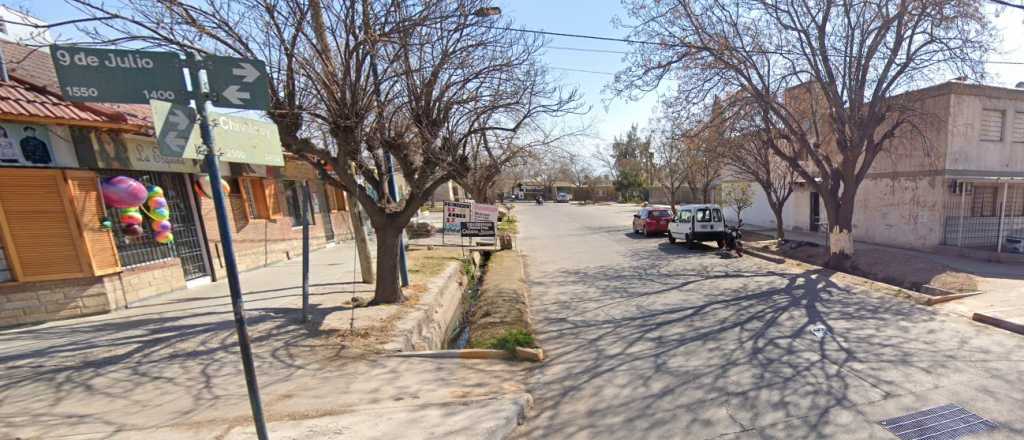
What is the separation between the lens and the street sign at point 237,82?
2416 millimetres

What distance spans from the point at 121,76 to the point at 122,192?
6.24 metres

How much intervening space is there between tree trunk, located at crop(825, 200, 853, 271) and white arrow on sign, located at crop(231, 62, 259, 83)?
41.5 ft

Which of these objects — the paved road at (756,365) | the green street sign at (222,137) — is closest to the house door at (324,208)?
the paved road at (756,365)

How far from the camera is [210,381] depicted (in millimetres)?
3850

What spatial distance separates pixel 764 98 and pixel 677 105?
2.04m

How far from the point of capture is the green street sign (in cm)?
218

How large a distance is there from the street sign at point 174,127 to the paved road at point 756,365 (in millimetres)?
3397

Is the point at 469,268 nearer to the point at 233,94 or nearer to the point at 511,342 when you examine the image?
the point at 511,342

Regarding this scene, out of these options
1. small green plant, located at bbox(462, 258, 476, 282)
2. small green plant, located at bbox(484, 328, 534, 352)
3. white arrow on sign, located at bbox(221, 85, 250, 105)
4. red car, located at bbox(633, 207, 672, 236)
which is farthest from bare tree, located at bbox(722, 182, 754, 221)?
white arrow on sign, located at bbox(221, 85, 250, 105)

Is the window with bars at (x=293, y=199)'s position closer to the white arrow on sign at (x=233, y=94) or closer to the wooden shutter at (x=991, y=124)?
the white arrow on sign at (x=233, y=94)

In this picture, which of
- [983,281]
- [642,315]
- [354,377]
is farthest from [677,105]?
[354,377]

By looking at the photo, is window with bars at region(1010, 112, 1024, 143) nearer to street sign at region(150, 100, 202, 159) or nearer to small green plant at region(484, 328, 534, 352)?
small green plant at region(484, 328, 534, 352)

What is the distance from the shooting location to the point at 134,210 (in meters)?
6.82

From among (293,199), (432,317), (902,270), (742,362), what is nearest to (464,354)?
(432,317)
